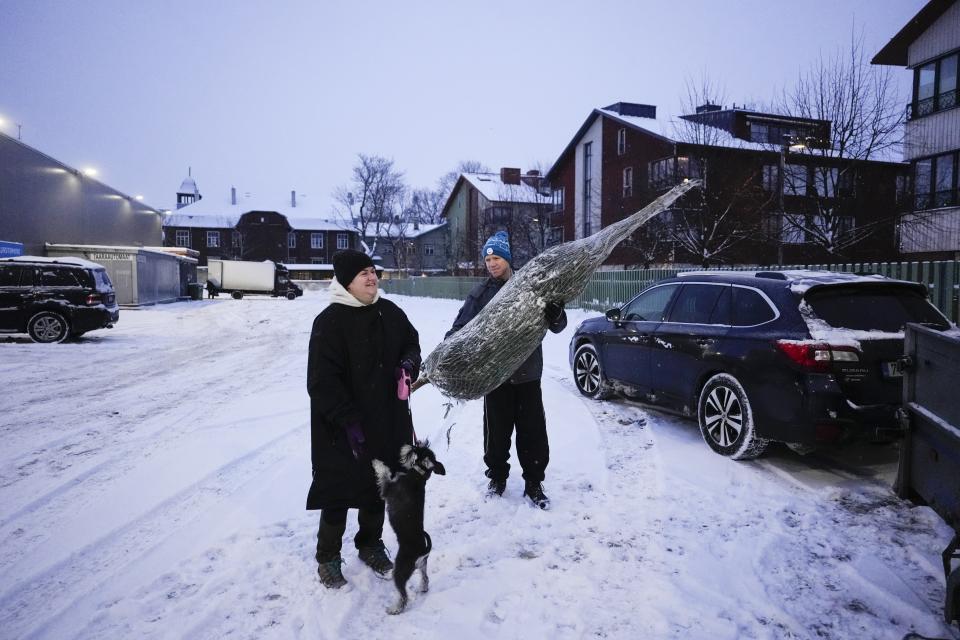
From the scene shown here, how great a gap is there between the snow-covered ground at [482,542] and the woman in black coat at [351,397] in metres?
0.49

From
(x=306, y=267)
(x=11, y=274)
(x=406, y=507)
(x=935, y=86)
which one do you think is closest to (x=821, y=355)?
(x=406, y=507)

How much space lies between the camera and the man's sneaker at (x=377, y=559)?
3.13m

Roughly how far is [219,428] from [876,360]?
6.36 metres

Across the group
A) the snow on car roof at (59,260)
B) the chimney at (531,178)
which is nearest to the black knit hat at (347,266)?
the snow on car roof at (59,260)

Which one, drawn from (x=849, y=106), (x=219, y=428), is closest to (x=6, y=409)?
(x=219, y=428)

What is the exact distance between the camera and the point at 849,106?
15000mm

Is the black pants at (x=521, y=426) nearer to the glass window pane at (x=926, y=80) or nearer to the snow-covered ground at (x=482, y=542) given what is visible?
the snow-covered ground at (x=482, y=542)

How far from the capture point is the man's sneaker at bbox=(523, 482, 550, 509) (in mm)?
3973

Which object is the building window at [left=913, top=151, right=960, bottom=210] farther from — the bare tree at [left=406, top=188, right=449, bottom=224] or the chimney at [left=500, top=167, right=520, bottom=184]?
the bare tree at [left=406, top=188, right=449, bottom=224]

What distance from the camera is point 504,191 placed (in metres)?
45.5

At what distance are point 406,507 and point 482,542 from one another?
0.95 meters

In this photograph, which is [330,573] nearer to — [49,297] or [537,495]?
[537,495]

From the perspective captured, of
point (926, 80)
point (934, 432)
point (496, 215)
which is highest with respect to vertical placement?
point (926, 80)

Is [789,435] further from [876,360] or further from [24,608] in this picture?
[24,608]
